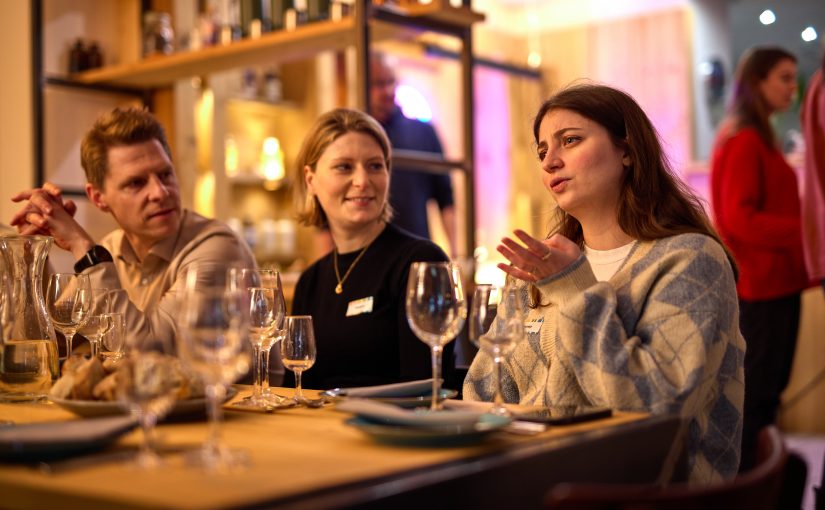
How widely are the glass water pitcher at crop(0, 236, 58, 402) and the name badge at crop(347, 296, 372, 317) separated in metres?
0.76

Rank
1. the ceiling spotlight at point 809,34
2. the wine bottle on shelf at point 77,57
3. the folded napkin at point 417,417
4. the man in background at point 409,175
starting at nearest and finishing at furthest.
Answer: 1. the folded napkin at point 417,417
2. the man in background at point 409,175
3. the wine bottle on shelf at point 77,57
4. the ceiling spotlight at point 809,34

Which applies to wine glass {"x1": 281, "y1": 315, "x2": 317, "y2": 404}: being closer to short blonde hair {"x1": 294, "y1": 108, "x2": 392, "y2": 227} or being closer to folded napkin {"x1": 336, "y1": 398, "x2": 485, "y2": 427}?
folded napkin {"x1": 336, "y1": 398, "x2": 485, "y2": 427}

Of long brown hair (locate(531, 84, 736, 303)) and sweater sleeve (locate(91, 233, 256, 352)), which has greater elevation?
long brown hair (locate(531, 84, 736, 303))

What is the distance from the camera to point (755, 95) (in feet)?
11.7

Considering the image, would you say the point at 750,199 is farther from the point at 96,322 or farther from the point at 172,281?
the point at 96,322

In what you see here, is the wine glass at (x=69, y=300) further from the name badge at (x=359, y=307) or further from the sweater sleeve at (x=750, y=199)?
the sweater sleeve at (x=750, y=199)

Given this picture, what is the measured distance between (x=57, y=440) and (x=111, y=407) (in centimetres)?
32

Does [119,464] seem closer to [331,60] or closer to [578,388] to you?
[578,388]

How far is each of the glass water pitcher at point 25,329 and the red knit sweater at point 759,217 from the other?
94.9 inches

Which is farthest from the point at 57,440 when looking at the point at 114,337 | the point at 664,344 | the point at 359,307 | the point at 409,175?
the point at 409,175

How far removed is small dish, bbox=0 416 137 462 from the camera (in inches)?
43.8

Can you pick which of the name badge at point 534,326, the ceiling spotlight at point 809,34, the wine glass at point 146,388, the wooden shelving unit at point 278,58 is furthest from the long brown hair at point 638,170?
the ceiling spotlight at point 809,34

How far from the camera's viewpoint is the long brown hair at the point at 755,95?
353 cm

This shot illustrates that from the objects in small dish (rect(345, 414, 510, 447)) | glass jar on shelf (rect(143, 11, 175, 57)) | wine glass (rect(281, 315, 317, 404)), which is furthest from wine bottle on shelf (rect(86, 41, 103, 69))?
small dish (rect(345, 414, 510, 447))
